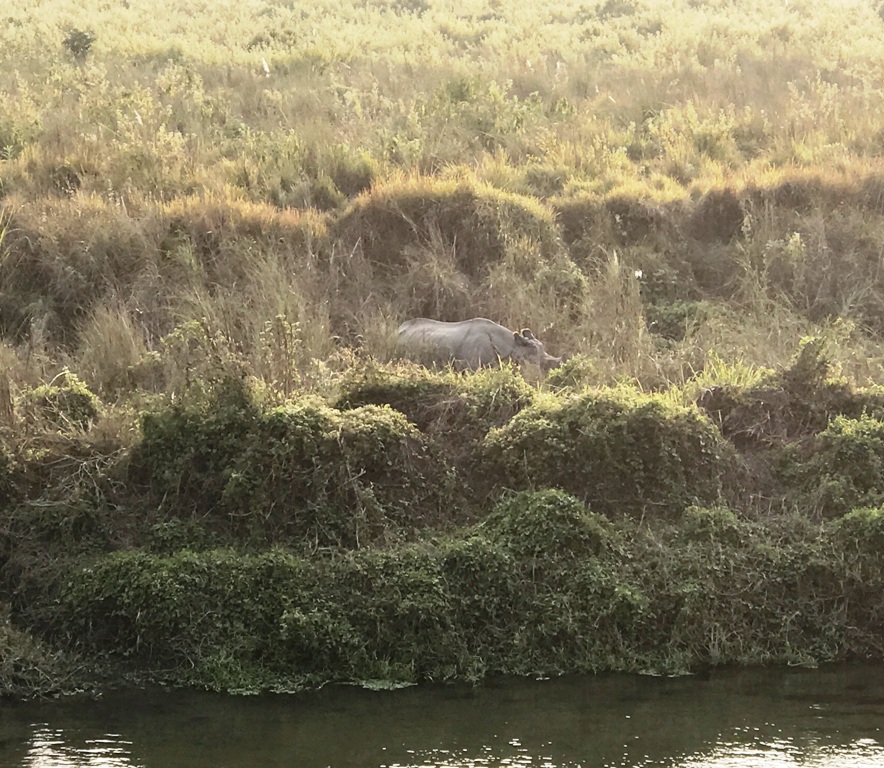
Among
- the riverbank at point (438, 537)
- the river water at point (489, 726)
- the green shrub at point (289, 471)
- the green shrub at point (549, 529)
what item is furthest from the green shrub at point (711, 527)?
the green shrub at point (289, 471)

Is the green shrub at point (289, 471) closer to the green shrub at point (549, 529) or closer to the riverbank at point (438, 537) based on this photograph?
the riverbank at point (438, 537)

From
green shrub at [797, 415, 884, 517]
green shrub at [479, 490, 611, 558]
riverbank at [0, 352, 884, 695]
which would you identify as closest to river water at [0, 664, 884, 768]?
riverbank at [0, 352, 884, 695]

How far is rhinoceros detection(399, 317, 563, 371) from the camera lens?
37.8 ft

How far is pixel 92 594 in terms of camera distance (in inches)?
324

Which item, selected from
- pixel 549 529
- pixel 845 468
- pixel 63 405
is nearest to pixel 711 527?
pixel 549 529

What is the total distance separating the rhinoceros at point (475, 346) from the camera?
454 inches

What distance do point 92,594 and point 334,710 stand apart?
6.17 feet

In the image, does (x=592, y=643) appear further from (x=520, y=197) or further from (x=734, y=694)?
(x=520, y=197)

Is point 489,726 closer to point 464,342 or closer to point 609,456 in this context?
point 609,456

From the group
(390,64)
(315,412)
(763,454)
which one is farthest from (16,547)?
(390,64)

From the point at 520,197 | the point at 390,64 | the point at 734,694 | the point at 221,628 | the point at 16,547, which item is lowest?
the point at 734,694

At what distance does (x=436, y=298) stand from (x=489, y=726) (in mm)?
6570

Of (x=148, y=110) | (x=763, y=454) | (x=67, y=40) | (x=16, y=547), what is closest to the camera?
(x=16, y=547)

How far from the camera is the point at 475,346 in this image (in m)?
11.7
